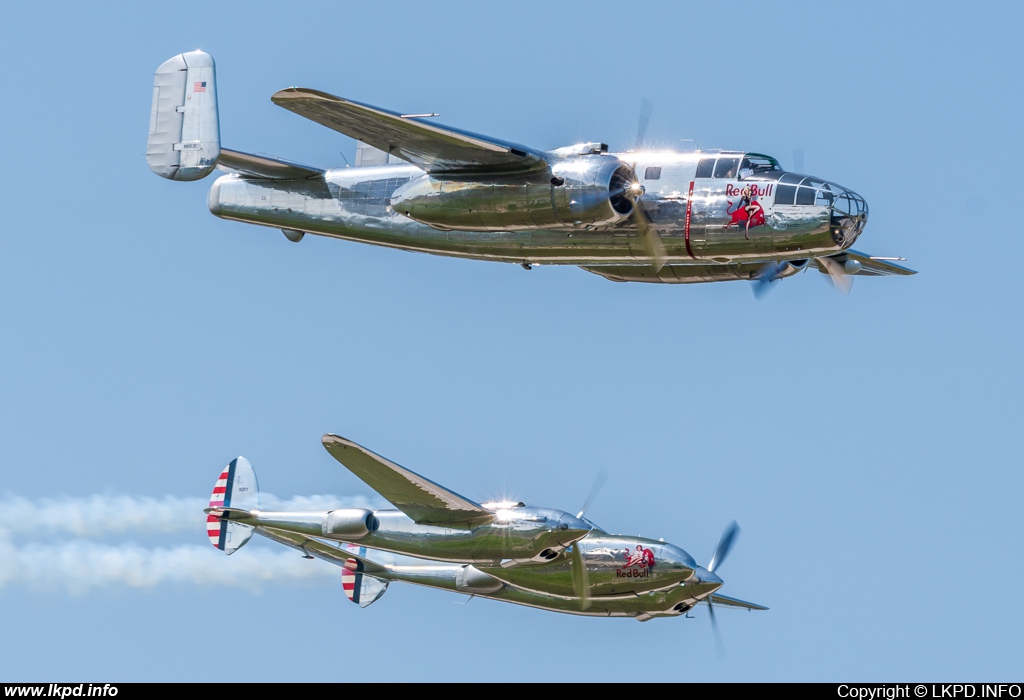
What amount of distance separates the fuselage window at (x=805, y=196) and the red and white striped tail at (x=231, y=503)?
2063 centimetres

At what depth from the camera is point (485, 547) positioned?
3984 centimetres

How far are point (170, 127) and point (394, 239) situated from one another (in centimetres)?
558

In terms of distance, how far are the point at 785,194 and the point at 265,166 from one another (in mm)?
12464

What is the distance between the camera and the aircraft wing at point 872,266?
1490 inches

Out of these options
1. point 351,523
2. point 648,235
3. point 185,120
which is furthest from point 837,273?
point 185,120

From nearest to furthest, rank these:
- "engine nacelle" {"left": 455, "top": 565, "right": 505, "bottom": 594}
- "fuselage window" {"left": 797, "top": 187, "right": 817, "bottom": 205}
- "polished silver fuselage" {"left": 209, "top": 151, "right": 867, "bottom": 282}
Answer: "polished silver fuselage" {"left": 209, "top": 151, "right": 867, "bottom": 282} → "fuselage window" {"left": 797, "top": 187, "right": 817, "bottom": 205} → "engine nacelle" {"left": 455, "top": 565, "right": 505, "bottom": 594}

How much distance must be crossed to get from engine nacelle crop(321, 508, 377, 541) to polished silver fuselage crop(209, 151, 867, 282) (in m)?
8.25

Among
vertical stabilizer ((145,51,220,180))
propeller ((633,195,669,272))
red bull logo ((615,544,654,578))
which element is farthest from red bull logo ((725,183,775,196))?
red bull logo ((615,544,654,578))

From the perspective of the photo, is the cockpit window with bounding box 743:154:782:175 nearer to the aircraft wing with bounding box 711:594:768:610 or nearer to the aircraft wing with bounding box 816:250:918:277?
the aircraft wing with bounding box 816:250:918:277

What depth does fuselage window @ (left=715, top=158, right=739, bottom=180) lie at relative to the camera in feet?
110

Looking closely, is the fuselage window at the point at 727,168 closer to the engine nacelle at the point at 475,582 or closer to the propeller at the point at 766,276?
the propeller at the point at 766,276
